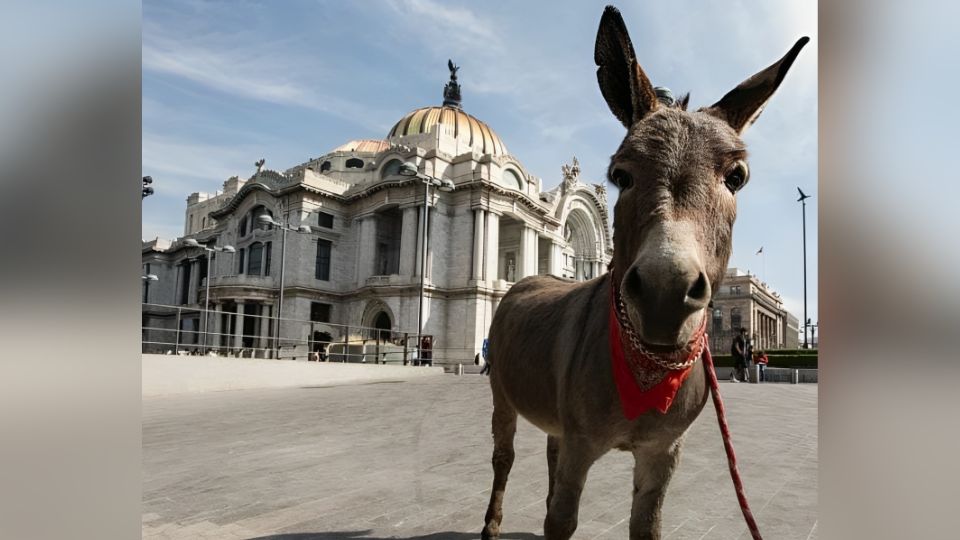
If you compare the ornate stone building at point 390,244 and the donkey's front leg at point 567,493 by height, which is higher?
the ornate stone building at point 390,244

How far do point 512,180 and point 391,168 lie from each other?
10.5 m

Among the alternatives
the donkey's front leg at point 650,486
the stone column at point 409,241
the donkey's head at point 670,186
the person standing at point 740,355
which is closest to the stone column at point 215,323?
the stone column at point 409,241

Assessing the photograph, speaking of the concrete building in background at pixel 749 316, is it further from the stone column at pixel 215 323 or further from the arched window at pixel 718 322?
the stone column at pixel 215 323

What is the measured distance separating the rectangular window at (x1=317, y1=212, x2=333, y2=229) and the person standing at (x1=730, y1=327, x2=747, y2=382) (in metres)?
33.4

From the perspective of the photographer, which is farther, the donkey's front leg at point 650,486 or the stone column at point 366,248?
the stone column at point 366,248

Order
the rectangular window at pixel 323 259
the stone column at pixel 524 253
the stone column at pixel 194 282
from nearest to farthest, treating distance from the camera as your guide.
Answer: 1. the rectangular window at pixel 323 259
2. the stone column at pixel 524 253
3. the stone column at pixel 194 282

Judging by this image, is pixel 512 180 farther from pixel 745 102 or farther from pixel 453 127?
pixel 745 102

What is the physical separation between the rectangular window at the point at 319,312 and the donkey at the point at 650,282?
44.1 m

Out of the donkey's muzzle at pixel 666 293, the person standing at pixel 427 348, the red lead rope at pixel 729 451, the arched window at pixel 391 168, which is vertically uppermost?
the arched window at pixel 391 168

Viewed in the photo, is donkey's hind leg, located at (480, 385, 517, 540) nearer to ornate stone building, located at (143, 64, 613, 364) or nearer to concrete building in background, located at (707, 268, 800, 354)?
ornate stone building, located at (143, 64, 613, 364)

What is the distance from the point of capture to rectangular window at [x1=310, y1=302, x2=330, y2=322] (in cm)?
4472

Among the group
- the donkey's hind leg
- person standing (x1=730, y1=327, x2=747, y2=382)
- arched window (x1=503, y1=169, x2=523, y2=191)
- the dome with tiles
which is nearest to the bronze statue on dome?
the dome with tiles

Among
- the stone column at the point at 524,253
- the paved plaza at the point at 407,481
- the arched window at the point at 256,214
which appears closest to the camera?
the paved plaza at the point at 407,481

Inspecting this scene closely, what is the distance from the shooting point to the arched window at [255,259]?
47.6 meters
